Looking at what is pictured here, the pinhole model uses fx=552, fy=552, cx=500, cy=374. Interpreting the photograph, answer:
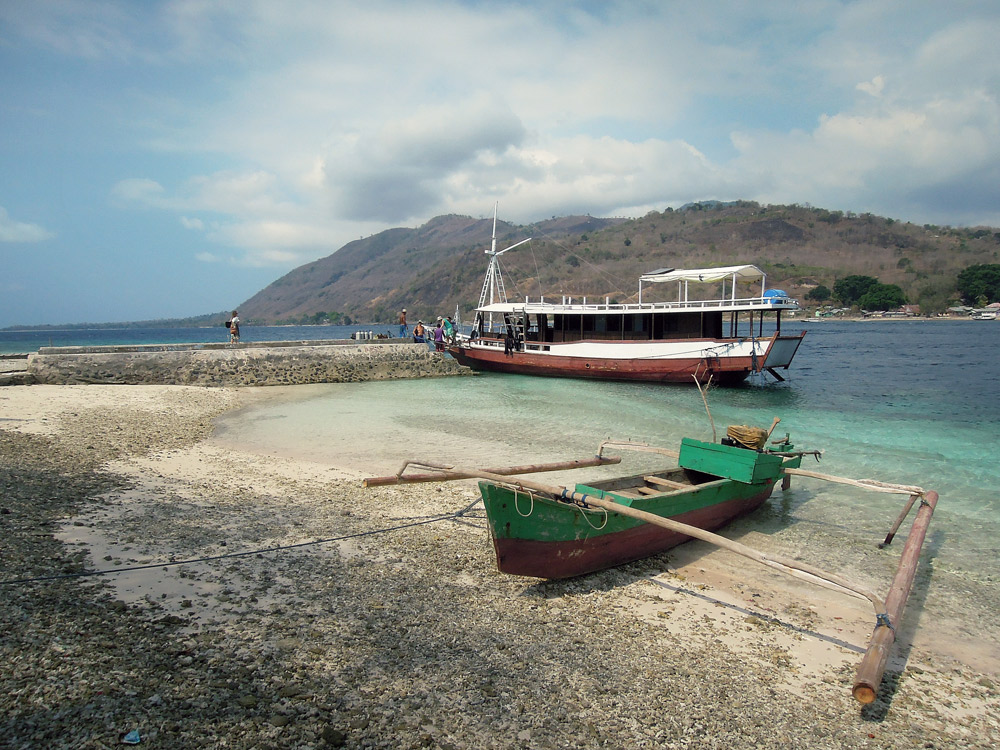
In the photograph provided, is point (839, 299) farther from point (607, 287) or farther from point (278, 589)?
point (278, 589)

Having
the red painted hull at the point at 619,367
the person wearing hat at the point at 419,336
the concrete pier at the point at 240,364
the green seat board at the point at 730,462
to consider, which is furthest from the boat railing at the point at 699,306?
the green seat board at the point at 730,462

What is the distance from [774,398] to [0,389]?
26257 millimetres

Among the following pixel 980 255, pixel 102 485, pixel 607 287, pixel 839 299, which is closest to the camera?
pixel 102 485

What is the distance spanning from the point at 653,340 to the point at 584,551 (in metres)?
20.6

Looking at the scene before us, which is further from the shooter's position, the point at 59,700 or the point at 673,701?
the point at 673,701

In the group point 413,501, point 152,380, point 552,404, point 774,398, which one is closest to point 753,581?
point 413,501

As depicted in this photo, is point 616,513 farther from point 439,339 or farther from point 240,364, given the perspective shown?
point 439,339

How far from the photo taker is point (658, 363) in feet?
80.2

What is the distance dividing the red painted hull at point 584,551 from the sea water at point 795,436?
1796 millimetres

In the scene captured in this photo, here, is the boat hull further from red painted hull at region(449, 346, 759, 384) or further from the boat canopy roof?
the boat canopy roof

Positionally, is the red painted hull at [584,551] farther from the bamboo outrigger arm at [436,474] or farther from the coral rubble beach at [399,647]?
the bamboo outrigger arm at [436,474]

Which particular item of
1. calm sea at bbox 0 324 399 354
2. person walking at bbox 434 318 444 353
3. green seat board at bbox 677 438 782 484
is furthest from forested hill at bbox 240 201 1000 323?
green seat board at bbox 677 438 782 484

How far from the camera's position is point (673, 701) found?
12.3 ft

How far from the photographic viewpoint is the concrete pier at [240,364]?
20.4 meters
